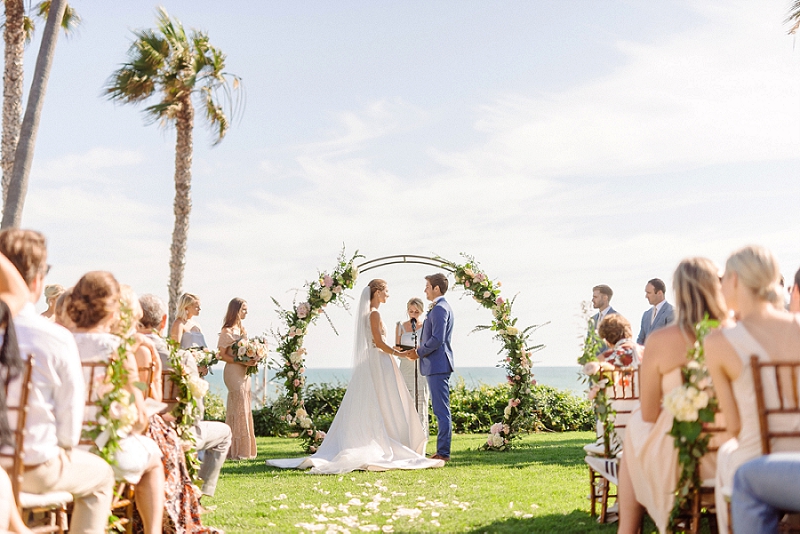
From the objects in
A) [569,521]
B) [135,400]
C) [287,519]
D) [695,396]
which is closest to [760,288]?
[695,396]

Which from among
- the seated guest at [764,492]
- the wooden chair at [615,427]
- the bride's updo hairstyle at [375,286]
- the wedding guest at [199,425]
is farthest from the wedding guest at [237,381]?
the seated guest at [764,492]

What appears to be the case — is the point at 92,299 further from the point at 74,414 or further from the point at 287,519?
the point at 287,519

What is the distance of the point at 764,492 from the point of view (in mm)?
3461

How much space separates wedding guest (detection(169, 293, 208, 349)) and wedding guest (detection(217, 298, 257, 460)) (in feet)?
1.36

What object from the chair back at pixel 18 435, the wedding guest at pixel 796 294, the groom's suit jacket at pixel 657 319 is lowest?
the chair back at pixel 18 435

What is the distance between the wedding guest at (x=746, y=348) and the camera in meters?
3.76

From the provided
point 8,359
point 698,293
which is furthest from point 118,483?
point 698,293

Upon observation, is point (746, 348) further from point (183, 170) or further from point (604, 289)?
point (183, 170)

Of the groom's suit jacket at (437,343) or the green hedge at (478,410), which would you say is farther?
the green hedge at (478,410)

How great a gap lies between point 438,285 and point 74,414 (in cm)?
692

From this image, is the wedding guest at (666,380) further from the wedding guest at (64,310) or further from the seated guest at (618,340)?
the wedding guest at (64,310)

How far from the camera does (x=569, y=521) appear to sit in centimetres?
614

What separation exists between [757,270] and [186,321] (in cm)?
758

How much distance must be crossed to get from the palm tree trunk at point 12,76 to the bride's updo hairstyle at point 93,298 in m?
11.9
